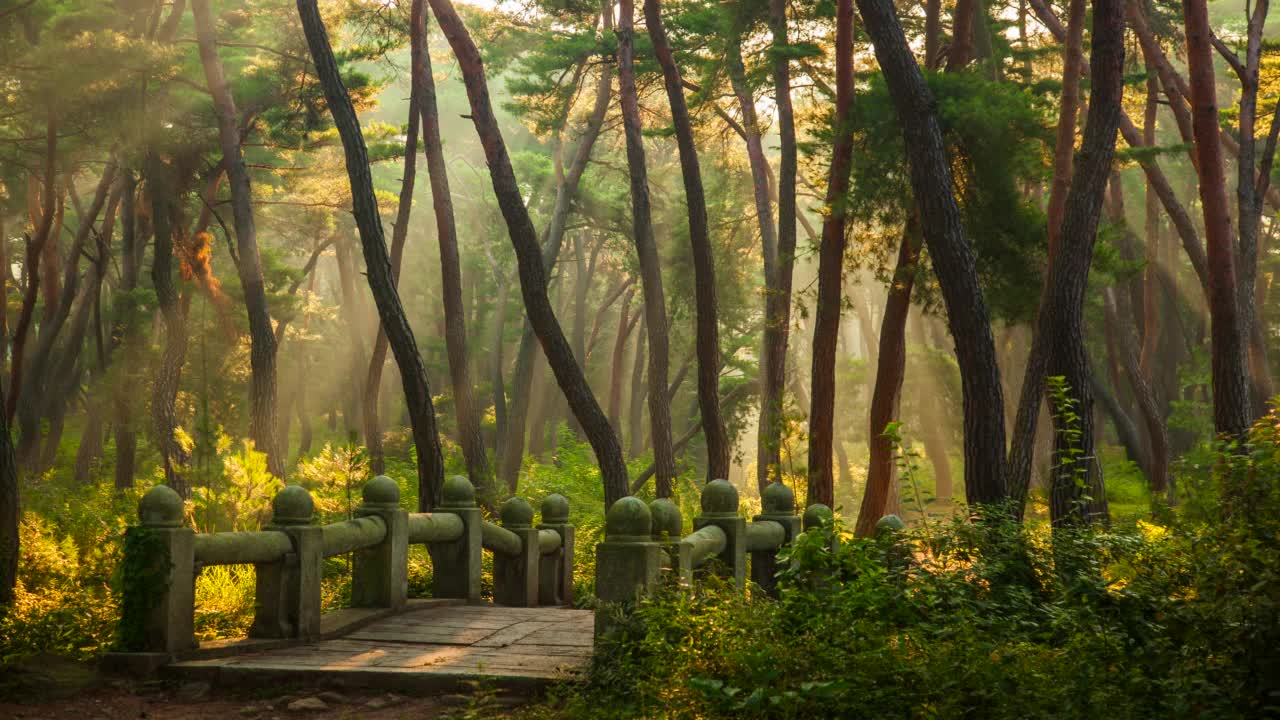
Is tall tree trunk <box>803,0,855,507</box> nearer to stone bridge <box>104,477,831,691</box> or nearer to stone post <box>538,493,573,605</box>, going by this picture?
stone post <box>538,493,573,605</box>

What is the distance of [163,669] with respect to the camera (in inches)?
291

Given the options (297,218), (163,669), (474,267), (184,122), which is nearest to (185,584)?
(163,669)

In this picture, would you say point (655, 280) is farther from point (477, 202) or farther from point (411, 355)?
point (477, 202)

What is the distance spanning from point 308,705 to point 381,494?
2.69m

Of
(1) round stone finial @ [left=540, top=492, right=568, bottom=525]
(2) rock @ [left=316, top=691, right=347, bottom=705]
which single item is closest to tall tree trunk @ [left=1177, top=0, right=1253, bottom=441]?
(1) round stone finial @ [left=540, top=492, right=568, bottom=525]

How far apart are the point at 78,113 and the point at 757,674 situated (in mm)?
20143

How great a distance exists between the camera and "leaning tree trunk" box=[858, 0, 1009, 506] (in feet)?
37.0

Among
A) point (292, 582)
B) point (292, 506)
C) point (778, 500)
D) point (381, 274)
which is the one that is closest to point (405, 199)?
point (381, 274)

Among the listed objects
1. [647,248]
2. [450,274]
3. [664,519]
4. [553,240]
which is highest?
[553,240]

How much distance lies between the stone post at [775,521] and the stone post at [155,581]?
4802 millimetres

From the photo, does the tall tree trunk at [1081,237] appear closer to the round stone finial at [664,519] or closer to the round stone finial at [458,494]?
the round stone finial at [664,519]

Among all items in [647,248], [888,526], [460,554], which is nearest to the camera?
Answer: [888,526]

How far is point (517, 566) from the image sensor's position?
11.5m

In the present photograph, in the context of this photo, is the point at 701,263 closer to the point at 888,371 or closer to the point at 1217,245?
the point at 888,371
